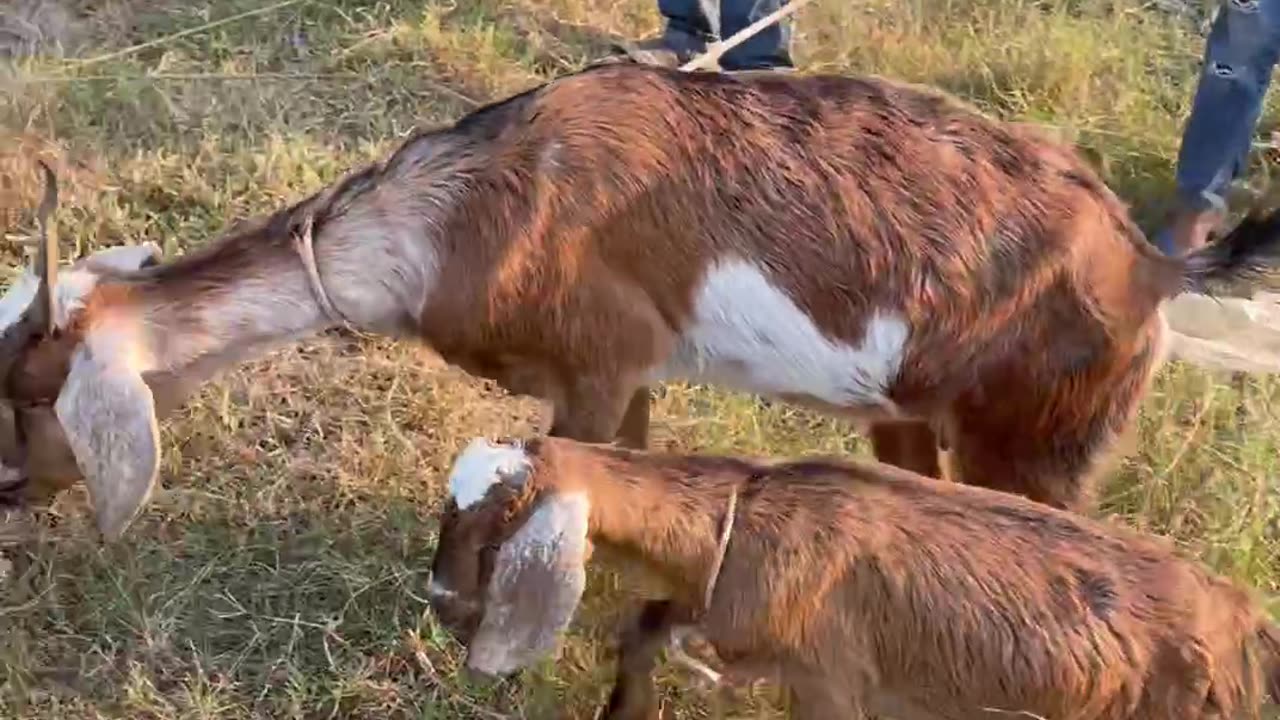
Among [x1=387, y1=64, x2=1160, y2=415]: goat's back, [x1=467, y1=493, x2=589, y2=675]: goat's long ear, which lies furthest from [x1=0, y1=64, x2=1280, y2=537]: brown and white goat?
[x1=467, y1=493, x2=589, y2=675]: goat's long ear

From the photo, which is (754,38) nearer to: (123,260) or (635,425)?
(635,425)

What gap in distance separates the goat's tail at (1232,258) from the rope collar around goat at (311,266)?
1.58 metres

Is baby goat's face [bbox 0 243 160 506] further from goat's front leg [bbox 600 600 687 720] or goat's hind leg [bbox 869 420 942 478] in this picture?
goat's hind leg [bbox 869 420 942 478]

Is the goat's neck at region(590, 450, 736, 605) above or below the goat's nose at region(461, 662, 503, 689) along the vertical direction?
above

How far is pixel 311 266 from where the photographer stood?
3115 mm

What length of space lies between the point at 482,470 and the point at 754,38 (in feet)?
9.56

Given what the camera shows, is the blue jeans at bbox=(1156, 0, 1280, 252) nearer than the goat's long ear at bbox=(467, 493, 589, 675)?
No

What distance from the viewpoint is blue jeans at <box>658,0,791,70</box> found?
16.9 ft

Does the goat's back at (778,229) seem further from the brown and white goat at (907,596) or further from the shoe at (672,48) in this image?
the shoe at (672,48)

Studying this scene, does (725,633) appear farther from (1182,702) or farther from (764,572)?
(1182,702)

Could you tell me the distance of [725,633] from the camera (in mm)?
2775

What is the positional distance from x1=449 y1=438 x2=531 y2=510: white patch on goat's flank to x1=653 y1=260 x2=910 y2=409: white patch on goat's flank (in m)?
0.68

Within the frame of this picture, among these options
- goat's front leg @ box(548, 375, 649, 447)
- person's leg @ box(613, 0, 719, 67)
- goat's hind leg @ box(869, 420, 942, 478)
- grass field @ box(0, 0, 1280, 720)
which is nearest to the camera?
goat's front leg @ box(548, 375, 649, 447)

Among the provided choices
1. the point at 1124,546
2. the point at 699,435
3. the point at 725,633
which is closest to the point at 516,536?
the point at 725,633
